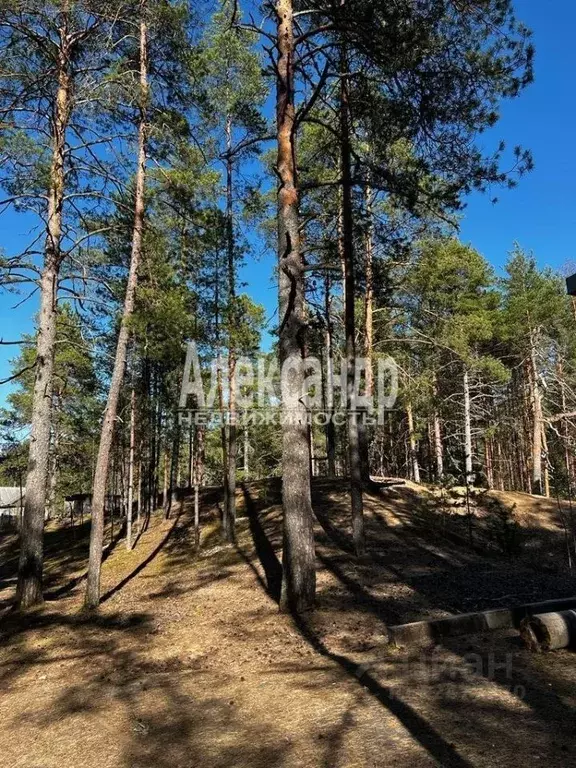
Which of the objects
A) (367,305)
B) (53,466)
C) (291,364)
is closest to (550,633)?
(291,364)

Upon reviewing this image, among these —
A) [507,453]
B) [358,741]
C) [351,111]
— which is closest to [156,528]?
[351,111]

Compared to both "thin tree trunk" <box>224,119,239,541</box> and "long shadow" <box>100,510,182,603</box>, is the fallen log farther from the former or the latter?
"thin tree trunk" <box>224,119,239,541</box>

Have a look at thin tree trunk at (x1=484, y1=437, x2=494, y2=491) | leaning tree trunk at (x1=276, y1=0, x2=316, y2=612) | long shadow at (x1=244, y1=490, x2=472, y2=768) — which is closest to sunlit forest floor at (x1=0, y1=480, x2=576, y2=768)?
long shadow at (x1=244, y1=490, x2=472, y2=768)

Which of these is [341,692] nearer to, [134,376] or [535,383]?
[134,376]

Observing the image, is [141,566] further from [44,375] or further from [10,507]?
[10,507]

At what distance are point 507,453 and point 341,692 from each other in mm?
29717

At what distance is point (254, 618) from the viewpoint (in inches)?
302

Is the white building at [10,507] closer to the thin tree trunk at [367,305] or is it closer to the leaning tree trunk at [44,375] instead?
the leaning tree trunk at [44,375]

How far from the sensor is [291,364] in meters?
7.80

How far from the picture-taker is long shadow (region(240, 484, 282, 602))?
9141 mm

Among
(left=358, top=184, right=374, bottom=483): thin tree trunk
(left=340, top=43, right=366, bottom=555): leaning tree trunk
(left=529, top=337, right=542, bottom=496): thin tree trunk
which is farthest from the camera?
(left=529, top=337, right=542, bottom=496): thin tree trunk

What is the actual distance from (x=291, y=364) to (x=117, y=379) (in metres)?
3.61

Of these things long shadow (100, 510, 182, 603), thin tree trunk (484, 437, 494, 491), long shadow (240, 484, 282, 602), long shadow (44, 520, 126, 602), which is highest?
thin tree trunk (484, 437, 494, 491)

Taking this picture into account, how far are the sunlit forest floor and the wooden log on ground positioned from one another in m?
0.22
